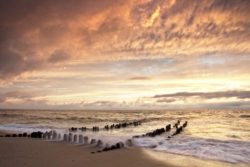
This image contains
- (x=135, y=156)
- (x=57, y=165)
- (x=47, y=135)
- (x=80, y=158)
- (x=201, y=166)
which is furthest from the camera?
(x=47, y=135)

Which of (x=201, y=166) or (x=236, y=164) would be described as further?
(x=236, y=164)

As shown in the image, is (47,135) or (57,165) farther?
(47,135)

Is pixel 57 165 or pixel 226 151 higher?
pixel 57 165

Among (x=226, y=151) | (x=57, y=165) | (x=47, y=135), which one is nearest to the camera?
(x=57, y=165)

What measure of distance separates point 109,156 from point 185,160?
4.01 meters

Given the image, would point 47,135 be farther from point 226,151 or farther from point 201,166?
point 226,151

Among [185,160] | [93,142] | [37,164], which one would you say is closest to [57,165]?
[37,164]

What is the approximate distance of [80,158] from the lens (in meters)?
9.16

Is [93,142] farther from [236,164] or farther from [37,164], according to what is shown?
[236,164]

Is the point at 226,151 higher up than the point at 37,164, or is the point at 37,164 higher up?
the point at 37,164

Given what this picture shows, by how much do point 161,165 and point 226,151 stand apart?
663 cm

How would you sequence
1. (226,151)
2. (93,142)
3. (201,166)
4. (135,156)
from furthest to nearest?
(93,142) → (226,151) → (135,156) → (201,166)

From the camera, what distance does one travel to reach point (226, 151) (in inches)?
488

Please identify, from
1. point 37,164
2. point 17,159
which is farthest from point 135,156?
point 17,159
